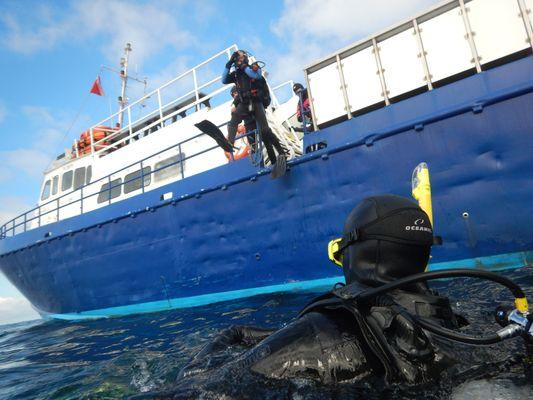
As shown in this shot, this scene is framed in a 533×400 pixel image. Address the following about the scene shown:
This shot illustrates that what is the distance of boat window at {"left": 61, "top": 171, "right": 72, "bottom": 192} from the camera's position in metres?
11.5

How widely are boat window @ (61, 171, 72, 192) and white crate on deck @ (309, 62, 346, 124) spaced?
8547mm

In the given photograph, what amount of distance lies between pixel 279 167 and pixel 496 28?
12.2 ft

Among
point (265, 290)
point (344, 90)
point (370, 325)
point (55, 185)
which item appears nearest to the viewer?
point (370, 325)

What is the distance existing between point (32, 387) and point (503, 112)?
6.43 m

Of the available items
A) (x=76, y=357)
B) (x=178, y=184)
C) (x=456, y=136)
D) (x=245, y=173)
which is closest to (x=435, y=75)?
(x=456, y=136)

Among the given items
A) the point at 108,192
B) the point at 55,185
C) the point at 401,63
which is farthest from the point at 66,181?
the point at 401,63

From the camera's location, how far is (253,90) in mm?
6344

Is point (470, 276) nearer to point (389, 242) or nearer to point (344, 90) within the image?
point (389, 242)

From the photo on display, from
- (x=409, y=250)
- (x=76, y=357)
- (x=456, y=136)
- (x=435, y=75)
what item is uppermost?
(x=435, y=75)

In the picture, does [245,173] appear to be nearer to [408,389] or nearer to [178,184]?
[178,184]

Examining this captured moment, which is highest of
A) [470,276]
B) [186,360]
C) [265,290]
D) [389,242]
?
[389,242]

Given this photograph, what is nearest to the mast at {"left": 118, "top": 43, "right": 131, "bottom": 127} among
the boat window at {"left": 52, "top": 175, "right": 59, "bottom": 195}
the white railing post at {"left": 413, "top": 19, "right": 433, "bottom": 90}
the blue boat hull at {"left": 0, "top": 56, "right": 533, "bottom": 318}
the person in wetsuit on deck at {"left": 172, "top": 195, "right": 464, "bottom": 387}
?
the boat window at {"left": 52, "top": 175, "right": 59, "bottom": 195}

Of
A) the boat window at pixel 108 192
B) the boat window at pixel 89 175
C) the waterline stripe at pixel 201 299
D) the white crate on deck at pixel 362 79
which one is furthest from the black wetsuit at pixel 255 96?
the boat window at pixel 89 175

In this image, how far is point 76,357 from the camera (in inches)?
189
